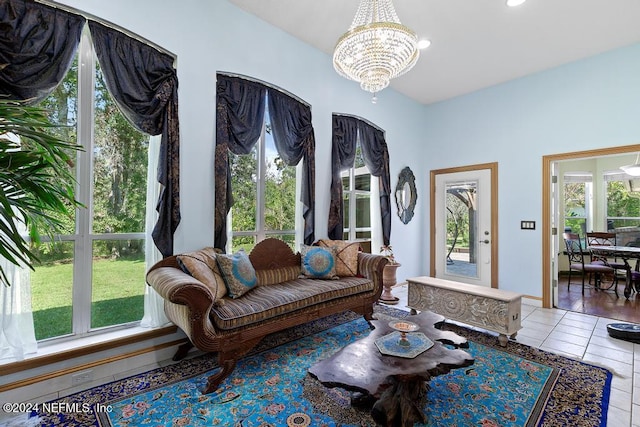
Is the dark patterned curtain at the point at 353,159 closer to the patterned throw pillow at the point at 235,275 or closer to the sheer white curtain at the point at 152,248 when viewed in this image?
the patterned throw pillow at the point at 235,275

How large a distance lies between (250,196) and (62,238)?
1721 millimetres

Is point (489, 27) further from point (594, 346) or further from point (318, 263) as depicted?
point (594, 346)

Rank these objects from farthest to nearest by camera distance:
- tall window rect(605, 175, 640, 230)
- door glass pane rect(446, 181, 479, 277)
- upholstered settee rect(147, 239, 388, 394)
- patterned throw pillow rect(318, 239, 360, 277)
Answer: tall window rect(605, 175, 640, 230), door glass pane rect(446, 181, 479, 277), patterned throw pillow rect(318, 239, 360, 277), upholstered settee rect(147, 239, 388, 394)

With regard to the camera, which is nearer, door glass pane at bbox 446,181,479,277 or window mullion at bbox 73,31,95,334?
window mullion at bbox 73,31,95,334

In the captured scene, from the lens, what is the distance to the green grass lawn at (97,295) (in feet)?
7.41

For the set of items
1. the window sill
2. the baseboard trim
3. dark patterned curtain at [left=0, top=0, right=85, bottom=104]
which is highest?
dark patterned curtain at [left=0, top=0, right=85, bottom=104]

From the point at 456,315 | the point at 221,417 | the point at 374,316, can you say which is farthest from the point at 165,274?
the point at 456,315

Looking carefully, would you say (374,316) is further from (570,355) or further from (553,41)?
(553,41)

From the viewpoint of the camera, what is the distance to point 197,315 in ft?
6.91

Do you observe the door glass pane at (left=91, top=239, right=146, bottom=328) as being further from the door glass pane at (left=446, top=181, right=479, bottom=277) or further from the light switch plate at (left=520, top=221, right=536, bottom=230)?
the light switch plate at (left=520, top=221, right=536, bottom=230)

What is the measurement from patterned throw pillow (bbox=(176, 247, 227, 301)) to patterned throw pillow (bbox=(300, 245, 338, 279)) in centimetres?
105

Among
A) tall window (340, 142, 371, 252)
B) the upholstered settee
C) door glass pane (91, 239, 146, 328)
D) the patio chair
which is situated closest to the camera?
the upholstered settee

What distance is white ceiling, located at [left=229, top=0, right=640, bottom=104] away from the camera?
3.07 meters

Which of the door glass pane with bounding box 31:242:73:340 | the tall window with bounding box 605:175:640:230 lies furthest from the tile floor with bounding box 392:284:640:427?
the tall window with bounding box 605:175:640:230
